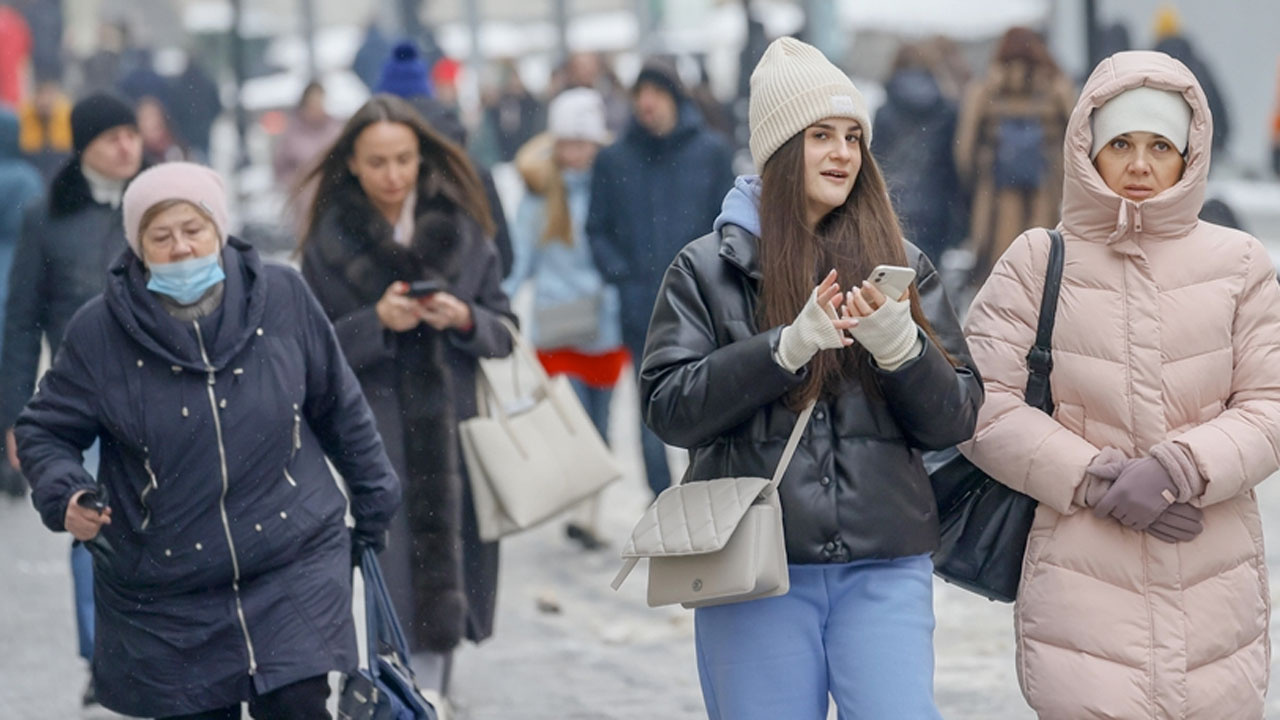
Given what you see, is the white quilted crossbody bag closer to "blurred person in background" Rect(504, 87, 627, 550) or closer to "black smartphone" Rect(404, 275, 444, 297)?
"black smartphone" Rect(404, 275, 444, 297)

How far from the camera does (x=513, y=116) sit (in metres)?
26.5

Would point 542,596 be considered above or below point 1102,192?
below

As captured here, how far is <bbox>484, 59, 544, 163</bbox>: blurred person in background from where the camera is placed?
26.3m

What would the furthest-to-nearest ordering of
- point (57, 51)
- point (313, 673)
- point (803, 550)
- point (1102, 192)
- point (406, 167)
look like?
point (57, 51)
point (406, 167)
point (313, 673)
point (1102, 192)
point (803, 550)

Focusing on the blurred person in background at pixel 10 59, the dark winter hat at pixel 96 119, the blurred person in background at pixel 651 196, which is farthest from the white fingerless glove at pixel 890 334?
the blurred person in background at pixel 10 59

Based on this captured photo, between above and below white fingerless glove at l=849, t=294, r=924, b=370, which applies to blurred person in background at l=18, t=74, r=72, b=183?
below

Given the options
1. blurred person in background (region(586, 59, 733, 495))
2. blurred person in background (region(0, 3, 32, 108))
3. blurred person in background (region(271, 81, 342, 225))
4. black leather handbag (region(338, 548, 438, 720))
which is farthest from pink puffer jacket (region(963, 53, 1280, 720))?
blurred person in background (region(0, 3, 32, 108))

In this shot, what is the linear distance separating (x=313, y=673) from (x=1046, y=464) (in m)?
1.75

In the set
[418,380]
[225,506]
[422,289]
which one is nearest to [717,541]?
[225,506]

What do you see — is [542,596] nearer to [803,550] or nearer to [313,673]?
[313,673]

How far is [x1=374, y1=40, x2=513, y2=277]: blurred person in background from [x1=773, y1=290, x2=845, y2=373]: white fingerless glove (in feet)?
10.9

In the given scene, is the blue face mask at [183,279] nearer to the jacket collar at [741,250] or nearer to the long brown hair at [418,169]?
the jacket collar at [741,250]

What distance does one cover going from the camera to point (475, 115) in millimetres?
32188

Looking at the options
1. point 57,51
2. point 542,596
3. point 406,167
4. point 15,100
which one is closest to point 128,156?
point 406,167
